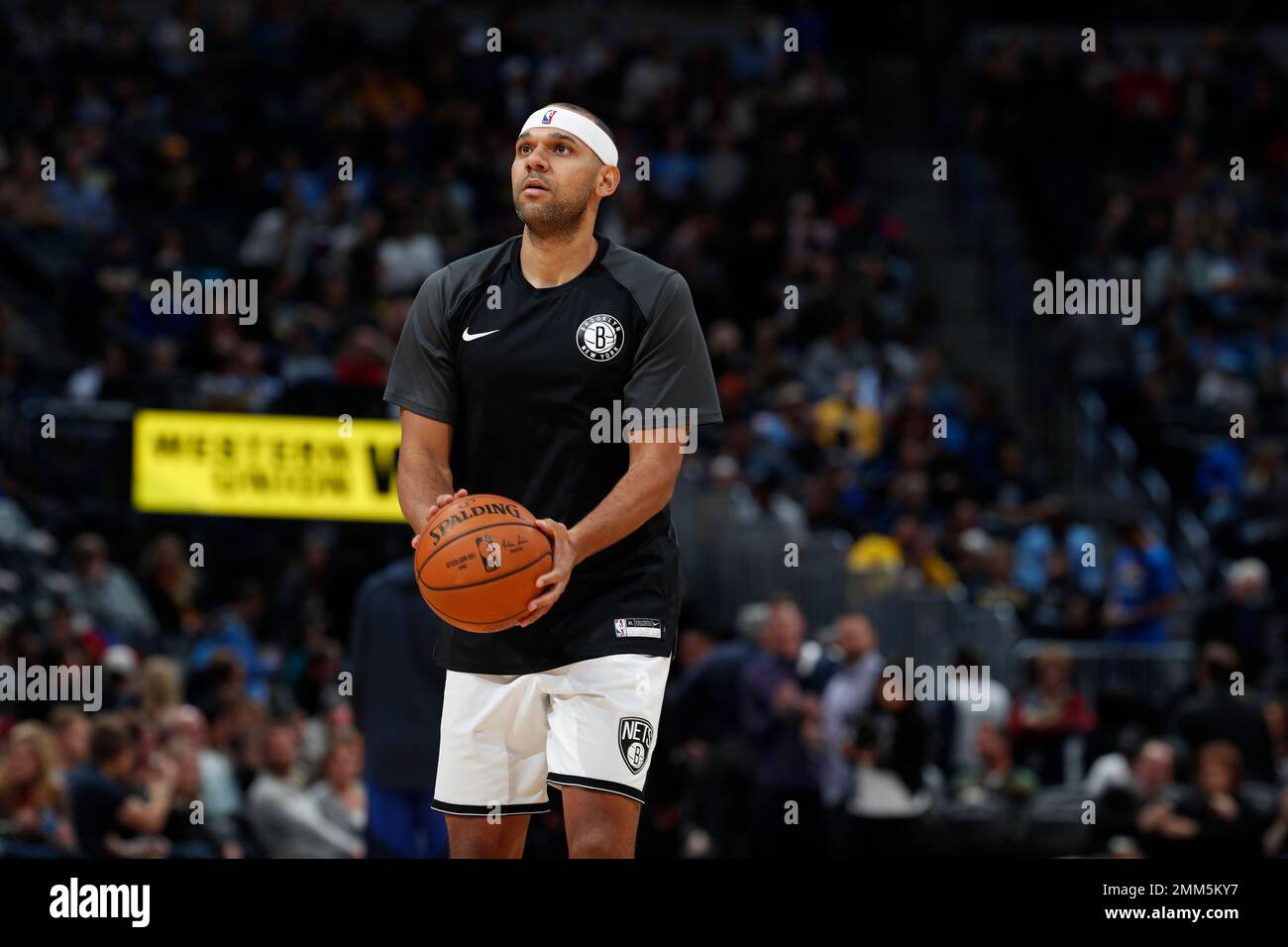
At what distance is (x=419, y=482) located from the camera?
573 cm

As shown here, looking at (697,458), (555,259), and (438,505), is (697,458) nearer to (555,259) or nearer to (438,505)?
(555,259)

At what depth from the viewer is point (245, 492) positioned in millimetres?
14578

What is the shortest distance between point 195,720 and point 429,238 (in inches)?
293

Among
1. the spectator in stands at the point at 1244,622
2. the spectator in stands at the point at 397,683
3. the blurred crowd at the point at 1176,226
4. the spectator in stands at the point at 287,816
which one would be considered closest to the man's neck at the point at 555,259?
the spectator in stands at the point at 397,683

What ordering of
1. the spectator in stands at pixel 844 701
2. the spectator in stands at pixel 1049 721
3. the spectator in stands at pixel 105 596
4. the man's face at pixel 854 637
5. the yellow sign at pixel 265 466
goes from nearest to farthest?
1. the spectator in stands at pixel 844 701
2. the man's face at pixel 854 637
3. the spectator in stands at pixel 1049 721
4. the spectator in stands at pixel 105 596
5. the yellow sign at pixel 265 466

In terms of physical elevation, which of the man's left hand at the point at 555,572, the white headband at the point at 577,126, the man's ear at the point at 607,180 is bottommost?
the man's left hand at the point at 555,572

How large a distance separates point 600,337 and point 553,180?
1.49ft

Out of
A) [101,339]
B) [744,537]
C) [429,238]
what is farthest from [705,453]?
[101,339]

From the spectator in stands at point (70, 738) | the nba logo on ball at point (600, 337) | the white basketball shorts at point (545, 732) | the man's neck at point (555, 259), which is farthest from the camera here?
the spectator in stands at point (70, 738)

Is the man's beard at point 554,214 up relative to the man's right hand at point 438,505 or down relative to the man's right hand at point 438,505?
up

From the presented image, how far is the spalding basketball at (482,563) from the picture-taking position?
17.5ft

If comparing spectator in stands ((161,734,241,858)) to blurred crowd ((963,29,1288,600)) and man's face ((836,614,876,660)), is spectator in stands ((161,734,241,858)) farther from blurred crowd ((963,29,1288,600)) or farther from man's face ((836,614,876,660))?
blurred crowd ((963,29,1288,600))

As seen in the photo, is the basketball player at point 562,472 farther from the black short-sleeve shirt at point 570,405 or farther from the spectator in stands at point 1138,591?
the spectator in stands at point 1138,591
